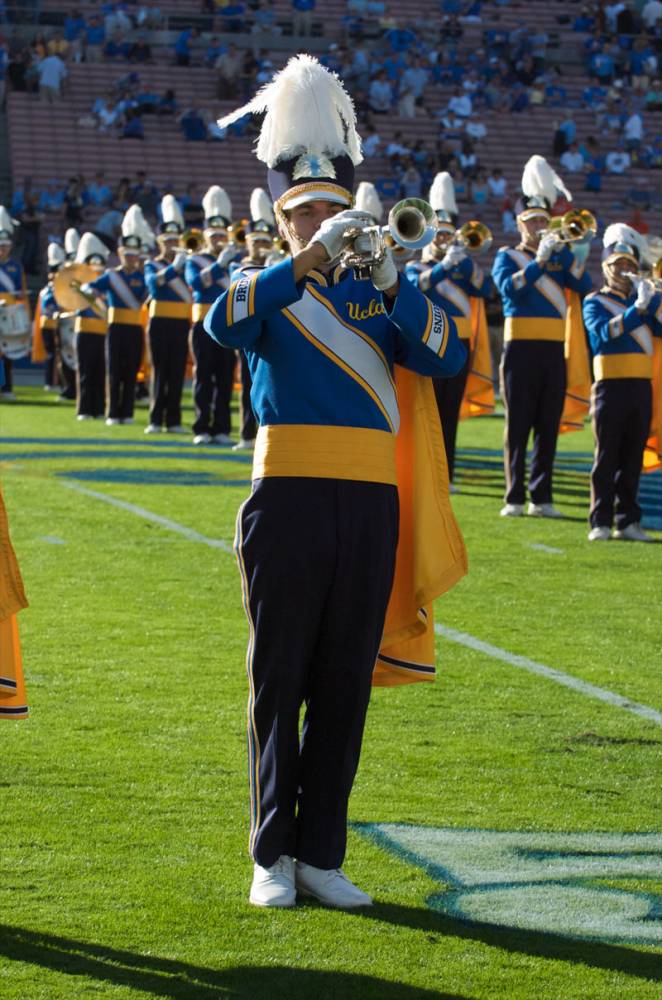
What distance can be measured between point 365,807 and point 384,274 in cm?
159

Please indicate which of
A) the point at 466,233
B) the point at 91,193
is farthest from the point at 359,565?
the point at 91,193

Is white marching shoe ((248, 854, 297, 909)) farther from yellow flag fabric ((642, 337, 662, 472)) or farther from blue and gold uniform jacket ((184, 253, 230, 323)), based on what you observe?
blue and gold uniform jacket ((184, 253, 230, 323))

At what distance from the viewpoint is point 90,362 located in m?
18.8

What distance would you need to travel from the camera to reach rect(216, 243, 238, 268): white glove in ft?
51.7

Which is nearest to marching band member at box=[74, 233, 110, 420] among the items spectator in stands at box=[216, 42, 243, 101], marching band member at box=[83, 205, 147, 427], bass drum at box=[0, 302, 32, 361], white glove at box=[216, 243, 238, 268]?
marching band member at box=[83, 205, 147, 427]

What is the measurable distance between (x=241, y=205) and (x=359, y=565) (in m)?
26.1

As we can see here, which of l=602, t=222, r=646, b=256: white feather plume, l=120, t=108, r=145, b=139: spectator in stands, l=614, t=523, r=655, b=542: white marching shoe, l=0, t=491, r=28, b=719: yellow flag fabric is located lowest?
l=614, t=523, r=655, b=542: white marching shoe

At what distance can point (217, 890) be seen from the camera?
13.4 ft

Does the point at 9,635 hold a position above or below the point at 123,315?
below

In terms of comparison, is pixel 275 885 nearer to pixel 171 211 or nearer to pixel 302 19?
pixel 171 211

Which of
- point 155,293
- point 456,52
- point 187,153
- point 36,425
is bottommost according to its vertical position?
point 36,425

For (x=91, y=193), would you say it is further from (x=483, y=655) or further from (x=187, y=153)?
(x=483, y=655)

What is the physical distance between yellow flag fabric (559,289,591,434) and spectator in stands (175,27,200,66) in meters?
20.7

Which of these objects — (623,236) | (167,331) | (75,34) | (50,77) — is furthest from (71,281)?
(75,34)
